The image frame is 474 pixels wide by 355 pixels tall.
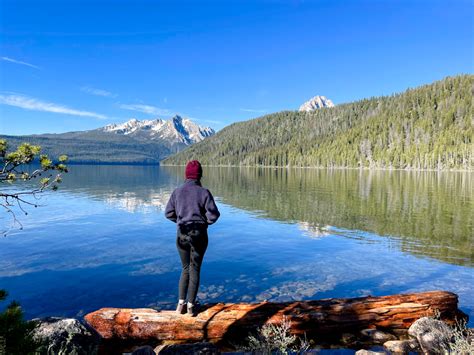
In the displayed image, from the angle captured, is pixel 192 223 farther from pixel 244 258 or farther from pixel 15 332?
pixel 244 258

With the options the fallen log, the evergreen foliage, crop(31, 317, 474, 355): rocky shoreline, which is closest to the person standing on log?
the fallen log

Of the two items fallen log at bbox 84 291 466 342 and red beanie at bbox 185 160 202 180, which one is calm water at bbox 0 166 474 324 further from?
red beanie at bbox 185 160 202 180

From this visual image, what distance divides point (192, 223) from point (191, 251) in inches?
31.6

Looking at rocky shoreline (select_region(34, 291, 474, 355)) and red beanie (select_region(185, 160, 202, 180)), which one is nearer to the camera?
rocky shoreline (select_region(34, 291, 474, 355))

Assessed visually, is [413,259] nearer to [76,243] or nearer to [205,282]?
[205,282]

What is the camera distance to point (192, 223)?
9062 mm

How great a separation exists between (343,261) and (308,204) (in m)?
23.4

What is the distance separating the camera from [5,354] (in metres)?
4.47

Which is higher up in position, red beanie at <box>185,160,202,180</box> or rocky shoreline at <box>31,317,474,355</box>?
red beanie at <box>185,160,202,180</box>

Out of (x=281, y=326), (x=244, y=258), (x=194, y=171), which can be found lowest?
(x=244, y=258)

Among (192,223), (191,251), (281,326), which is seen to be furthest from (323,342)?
(192,223)

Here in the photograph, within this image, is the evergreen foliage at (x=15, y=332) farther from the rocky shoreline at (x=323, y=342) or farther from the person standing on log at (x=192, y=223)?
the person standing on log at (x=192, y=223)

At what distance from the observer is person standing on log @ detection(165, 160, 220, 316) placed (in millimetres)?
9055

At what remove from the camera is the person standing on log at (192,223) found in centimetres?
905
